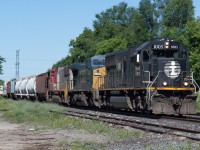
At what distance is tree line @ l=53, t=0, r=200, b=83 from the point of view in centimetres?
6725

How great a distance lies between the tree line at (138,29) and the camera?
221 ft

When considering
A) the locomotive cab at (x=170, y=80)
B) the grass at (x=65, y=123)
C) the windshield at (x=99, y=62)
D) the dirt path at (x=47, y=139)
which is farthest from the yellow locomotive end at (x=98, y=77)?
the dirt path at (x=47, y=139)

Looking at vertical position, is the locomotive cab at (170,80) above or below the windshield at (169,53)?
below

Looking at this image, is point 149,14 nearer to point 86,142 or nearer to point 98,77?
point 98,77


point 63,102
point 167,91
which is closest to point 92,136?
point 167,91

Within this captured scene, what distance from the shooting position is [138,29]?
303 feet

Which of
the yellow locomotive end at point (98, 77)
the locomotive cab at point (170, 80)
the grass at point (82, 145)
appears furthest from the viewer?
the yellow locomotive end at point (98, 77)

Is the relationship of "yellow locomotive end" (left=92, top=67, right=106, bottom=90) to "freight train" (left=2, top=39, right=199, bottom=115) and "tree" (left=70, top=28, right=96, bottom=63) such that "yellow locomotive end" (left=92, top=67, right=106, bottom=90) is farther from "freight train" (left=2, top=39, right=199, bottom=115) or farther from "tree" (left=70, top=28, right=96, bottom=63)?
"tree" (left=70, top=28, right=96, bottom=63)

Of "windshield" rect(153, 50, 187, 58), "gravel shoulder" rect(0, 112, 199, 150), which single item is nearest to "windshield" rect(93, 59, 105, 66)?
"windshield" rect(153, 50, 187, 58)

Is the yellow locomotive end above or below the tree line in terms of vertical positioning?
below

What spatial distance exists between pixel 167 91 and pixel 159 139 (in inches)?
326

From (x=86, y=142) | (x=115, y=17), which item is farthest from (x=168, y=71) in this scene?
(x=115, y=17)

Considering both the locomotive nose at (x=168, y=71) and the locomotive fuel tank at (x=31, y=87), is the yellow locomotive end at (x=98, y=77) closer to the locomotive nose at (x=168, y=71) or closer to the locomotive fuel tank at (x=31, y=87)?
the locomotive nose at (x=168, y=71)

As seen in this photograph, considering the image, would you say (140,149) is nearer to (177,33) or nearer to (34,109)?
(34,109)
